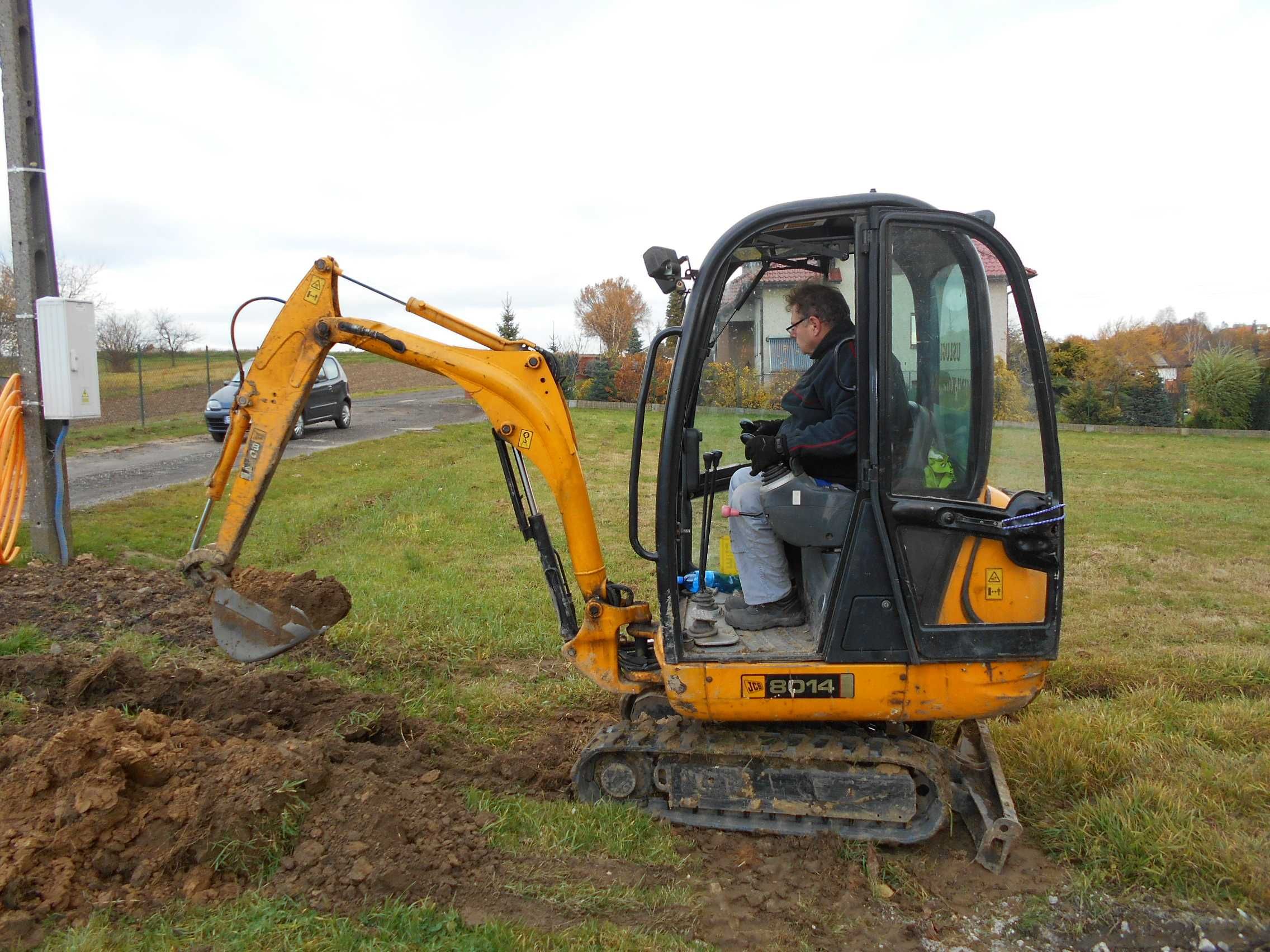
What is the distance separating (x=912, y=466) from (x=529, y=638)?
3.31 m

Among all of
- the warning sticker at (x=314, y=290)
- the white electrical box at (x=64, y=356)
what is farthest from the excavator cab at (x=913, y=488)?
the white electrical box at (x=64, y=356)

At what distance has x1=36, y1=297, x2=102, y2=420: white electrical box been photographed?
7254 millimetres

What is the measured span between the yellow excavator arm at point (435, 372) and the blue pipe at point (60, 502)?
4.16 m

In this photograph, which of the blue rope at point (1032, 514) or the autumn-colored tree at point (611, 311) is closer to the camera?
the blue rope at point (1032, 514)

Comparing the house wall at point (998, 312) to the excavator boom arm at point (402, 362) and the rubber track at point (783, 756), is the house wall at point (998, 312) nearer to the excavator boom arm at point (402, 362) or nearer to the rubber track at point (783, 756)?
the rubber track at point (783, 756)

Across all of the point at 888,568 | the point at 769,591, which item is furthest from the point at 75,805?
the point at 888,568

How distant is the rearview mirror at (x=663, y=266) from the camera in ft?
12.1

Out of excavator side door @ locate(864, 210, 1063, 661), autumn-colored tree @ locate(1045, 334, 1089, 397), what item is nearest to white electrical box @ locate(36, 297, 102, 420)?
excavator side door @ locate(864, 210, 1063, 661)

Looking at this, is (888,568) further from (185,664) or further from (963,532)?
(185,664)

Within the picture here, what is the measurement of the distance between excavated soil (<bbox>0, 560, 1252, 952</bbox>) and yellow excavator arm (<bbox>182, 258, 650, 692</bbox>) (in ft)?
2.13

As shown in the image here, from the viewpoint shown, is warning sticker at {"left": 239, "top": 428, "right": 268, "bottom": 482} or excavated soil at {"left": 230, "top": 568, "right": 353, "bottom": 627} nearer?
warning sticker at {"left": 239, "top": 428, "right": 268, "bottom": 482}

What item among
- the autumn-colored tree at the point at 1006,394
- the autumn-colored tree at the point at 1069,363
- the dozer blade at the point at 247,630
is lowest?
the dozer blade at the point at 247,630

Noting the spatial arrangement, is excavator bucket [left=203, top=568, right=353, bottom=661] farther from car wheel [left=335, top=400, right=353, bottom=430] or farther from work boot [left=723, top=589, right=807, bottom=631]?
car wheel [left=335, top=400, right=353, bottom=430]

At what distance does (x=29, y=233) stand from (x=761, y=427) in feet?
21.3
